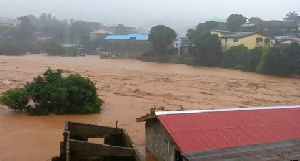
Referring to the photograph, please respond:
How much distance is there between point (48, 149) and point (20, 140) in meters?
1.95

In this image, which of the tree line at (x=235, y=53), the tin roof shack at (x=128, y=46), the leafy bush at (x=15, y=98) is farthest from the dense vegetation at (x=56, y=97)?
the tin roof shack at (x=128, y=46)

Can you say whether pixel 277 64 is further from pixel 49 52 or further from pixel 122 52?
pixel 49 52

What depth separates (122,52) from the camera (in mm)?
56062

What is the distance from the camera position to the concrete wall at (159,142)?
929 centimetres

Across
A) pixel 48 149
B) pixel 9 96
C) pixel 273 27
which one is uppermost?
pixel 273 27

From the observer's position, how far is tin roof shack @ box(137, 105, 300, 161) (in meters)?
8.44

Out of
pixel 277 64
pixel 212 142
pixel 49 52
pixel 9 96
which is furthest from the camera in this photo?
pixel 49 52

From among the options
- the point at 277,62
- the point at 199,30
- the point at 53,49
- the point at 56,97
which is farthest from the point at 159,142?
the point at 53,49

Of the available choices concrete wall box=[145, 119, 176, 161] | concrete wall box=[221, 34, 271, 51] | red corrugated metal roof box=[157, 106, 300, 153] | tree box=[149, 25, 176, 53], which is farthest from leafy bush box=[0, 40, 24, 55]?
red corrugated metal roof box=[157, 106, 300, 153]

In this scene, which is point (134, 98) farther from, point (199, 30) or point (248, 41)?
point (199, 30)

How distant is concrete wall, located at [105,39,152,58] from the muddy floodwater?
62.0 ft

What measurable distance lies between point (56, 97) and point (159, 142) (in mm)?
9041

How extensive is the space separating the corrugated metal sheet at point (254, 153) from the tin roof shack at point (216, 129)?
0.35 metres

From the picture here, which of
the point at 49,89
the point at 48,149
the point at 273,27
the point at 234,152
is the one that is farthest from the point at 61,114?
the point at 273,27
